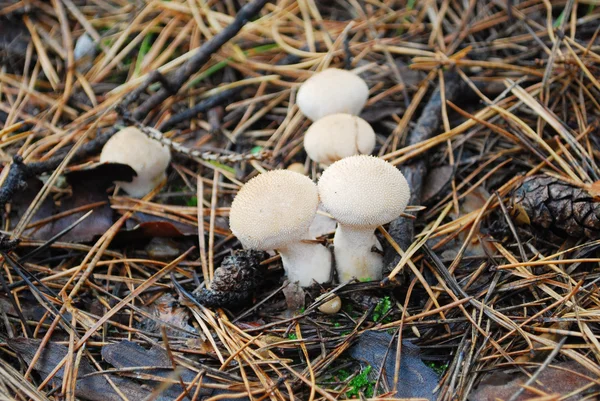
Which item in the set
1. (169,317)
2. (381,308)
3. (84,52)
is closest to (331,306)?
(381,308)

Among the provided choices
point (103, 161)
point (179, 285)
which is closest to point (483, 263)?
point (179, 285)

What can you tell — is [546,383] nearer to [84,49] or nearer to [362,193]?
[362,193]

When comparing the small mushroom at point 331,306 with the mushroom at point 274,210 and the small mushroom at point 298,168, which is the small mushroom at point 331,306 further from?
the small mushroom at point 298,168

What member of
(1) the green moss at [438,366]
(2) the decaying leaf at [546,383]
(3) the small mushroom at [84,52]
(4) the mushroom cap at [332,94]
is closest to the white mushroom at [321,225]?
(4) the mushroom cap at [332,94]

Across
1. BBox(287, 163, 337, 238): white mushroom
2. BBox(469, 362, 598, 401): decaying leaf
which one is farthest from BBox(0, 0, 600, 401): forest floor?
BBox(287, 163, 337, 238): white mushroom

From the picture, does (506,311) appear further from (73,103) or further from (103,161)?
(73,103)
